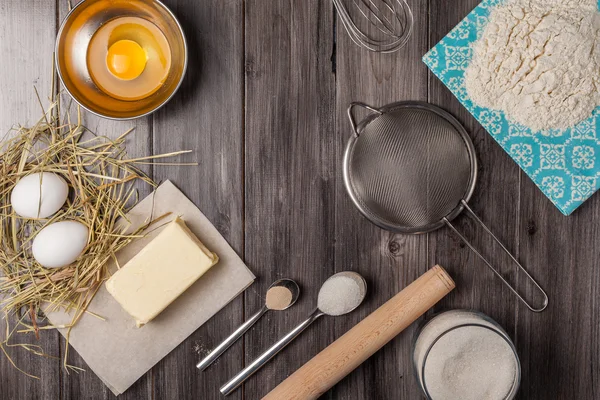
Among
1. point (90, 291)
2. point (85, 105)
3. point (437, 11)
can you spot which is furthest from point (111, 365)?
point (437, 11)

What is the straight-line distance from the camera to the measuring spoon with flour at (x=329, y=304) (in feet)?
2.19

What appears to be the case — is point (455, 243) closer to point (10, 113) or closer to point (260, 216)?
point (260, 216)

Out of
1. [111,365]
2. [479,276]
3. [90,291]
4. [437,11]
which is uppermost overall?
[437,11]

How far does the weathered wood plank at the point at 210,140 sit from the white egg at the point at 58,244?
0.14m

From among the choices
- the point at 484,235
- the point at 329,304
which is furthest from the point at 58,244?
the point at 484,235

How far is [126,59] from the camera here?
0.66m

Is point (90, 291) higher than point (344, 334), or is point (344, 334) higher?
point (90, 291)

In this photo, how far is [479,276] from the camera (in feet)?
2.30

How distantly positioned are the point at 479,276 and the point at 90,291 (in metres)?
0.59

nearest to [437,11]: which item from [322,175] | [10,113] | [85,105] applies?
[322,175]

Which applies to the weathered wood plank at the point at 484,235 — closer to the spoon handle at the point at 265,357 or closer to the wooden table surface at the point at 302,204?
the wooden table surface at the point at 302,204

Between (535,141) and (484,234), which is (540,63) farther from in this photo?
(484,234)

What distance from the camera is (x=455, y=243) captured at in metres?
0.70

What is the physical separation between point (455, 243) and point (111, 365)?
558mm
